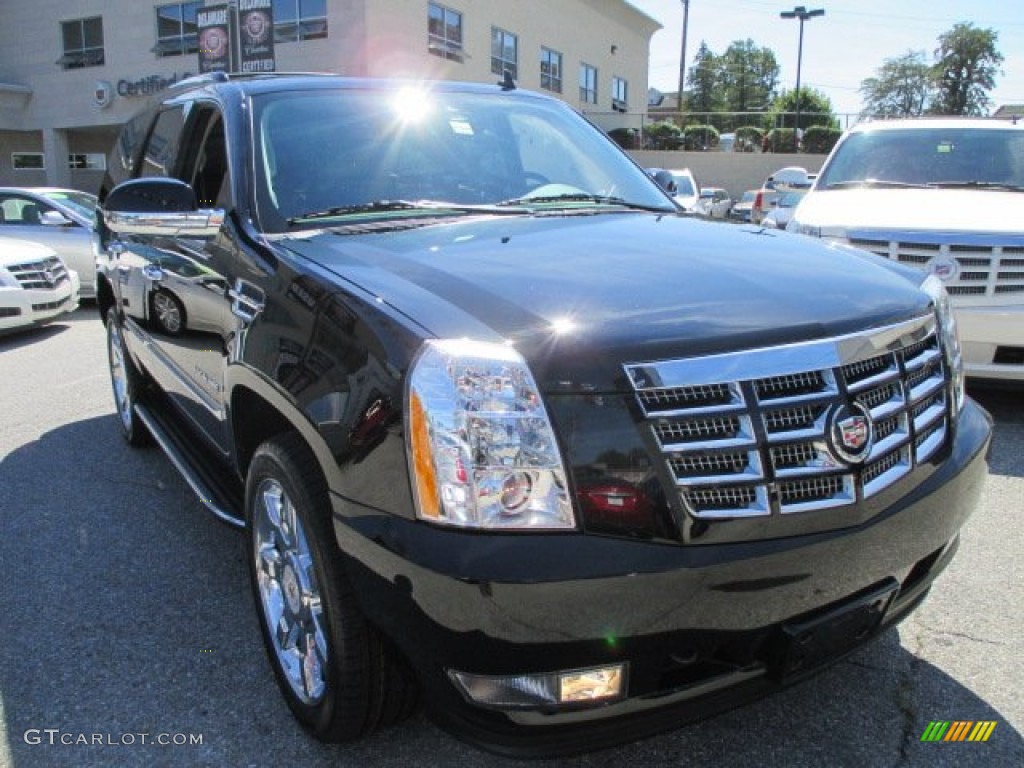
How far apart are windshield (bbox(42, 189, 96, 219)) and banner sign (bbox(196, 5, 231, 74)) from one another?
3070 mm

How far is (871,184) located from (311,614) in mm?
5809

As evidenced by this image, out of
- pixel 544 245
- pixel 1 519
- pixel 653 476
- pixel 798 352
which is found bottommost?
pixel 1 519

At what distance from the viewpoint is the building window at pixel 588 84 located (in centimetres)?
3862

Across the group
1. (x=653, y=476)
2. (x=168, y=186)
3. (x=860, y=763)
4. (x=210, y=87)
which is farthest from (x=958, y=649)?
(x=210, y=87)

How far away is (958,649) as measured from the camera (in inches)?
113

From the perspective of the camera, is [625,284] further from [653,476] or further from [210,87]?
[210,87]

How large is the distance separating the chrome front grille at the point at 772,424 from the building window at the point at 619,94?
138ft

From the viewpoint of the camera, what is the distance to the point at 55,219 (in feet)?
37.0

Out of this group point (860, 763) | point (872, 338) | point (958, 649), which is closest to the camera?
point (872, 338)

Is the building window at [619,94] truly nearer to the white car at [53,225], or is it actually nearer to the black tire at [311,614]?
the white car at [53,225]

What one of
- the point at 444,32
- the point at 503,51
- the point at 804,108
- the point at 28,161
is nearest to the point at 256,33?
the point at 444,32

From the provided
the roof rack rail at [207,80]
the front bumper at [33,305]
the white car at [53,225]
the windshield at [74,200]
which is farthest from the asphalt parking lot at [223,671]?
the windshield at [74,200]

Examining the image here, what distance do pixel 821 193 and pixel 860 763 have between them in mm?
5167

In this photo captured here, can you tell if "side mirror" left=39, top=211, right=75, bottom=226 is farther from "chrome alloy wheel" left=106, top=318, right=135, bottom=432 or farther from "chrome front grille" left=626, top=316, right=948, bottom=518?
"chrome front grille" left=626, top=316, right=948, bottom=518
